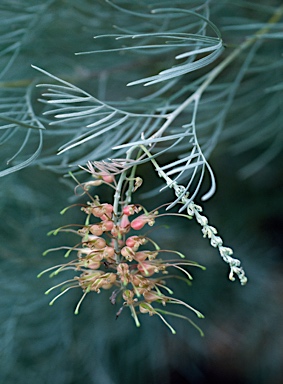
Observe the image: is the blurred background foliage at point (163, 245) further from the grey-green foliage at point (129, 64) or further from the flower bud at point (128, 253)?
the flower bud at point (128, 253)

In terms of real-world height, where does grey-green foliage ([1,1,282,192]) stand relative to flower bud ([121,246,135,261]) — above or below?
above

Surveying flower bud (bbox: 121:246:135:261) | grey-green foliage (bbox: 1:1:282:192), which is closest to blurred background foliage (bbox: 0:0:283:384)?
A: grey-green foliage (bbox: 1:1:282:192)

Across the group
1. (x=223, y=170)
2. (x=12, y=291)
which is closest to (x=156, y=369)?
(x=12, y=291)

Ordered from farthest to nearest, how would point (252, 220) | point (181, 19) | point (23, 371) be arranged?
point (252, 220) < point (23, 371) < point (181, 19)

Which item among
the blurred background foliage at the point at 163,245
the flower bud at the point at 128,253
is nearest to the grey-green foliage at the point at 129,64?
the blurred background foliage at the point at 163,245

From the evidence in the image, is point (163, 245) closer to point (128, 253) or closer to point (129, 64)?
point (129, 64)

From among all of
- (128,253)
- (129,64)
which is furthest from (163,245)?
(128,253)

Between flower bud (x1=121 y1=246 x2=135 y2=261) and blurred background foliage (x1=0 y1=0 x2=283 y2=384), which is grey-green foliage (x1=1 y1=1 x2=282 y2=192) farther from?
flower bud (x1=121 y1=246 x2=135 y2=261)

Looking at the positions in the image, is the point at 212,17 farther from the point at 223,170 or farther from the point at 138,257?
the point at 138,257
